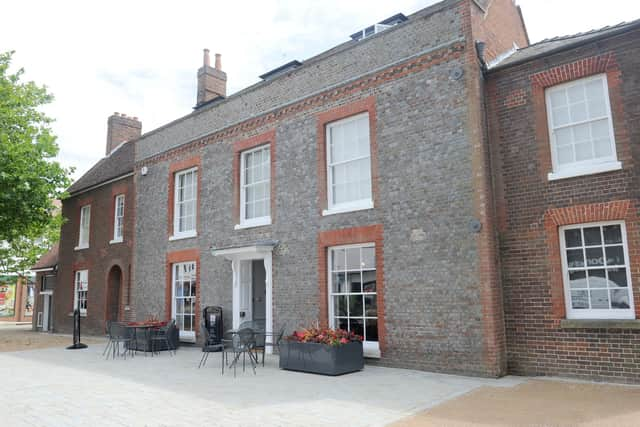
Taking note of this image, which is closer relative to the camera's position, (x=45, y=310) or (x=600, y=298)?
(x=600, y=298)

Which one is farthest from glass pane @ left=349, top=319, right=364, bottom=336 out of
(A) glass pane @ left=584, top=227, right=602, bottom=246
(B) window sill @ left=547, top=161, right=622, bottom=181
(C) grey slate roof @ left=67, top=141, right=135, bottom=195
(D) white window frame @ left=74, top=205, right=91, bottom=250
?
(D) white window frame @ left=74, top=205, right=91, bottom=250

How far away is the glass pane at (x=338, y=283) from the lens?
1138 centimetres

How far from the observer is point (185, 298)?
1552 centimetres

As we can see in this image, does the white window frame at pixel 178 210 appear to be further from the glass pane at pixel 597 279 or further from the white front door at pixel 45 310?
the white front door at pixel 45 310

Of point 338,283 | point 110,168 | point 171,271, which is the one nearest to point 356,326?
point 338,283

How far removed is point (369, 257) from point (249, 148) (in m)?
5.19

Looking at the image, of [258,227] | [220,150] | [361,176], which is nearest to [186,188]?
[220,150]

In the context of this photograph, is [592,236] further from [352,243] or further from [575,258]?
[352,243]

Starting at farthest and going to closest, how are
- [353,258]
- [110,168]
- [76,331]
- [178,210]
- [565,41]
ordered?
[110,168] < [178,210] < [76,331] < [353,258] < [565,41]

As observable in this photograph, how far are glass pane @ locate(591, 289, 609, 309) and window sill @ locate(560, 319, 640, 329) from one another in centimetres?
32

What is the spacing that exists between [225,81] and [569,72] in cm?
1257

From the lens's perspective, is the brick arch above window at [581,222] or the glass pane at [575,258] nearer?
the brick arch above window at [581,222]

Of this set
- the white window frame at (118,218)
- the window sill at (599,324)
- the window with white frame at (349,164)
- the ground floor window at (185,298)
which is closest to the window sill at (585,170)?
the window sill at (599,324)

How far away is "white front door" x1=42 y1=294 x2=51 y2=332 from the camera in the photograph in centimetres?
2412
